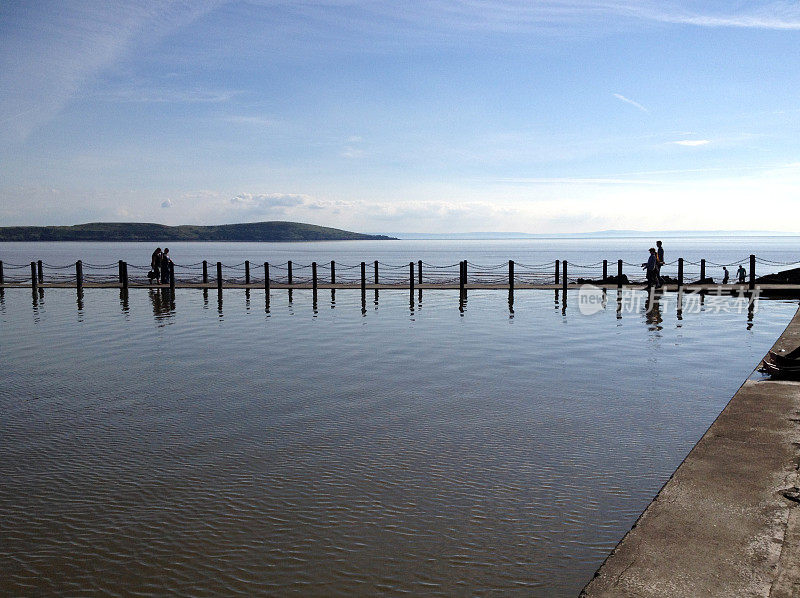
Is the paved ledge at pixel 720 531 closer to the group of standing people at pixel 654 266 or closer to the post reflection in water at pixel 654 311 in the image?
the post reflection in water at pixel 654 311

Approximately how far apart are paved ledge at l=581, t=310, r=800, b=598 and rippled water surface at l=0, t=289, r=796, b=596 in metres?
0.36

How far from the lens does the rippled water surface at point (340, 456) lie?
454 cm

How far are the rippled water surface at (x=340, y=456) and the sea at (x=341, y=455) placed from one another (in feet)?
0.09

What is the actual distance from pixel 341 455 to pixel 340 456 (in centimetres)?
3

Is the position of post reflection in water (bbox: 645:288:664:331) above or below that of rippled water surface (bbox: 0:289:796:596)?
above

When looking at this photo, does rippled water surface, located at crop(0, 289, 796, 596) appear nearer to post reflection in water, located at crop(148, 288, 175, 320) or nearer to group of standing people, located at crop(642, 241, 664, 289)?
post reflection in water, located at crop(148, 288, 175, 320)

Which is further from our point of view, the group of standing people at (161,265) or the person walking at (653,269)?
the group of standing people at (161,265)

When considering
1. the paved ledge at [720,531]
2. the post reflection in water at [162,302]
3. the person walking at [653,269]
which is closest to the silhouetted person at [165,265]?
the post reflection in water at [162,302]

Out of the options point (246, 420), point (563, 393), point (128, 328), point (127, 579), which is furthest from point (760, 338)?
point (128, 328)

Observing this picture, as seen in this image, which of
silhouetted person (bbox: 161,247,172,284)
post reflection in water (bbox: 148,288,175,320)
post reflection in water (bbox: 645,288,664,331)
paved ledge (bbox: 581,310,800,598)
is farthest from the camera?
silhouetted person (bbox: 161,247,172,284)

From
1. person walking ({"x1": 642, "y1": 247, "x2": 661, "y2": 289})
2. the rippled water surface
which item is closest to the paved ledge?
the rippled water surface

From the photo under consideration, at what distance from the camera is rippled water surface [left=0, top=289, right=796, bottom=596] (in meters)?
4.54

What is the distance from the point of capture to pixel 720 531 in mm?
4434

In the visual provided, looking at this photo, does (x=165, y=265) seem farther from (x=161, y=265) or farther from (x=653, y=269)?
(x=653, y=269)
